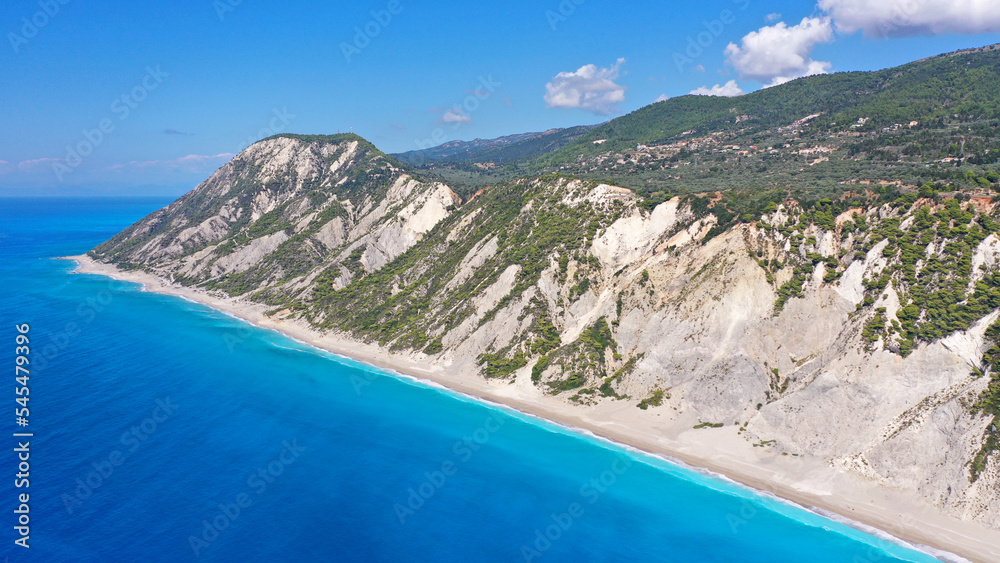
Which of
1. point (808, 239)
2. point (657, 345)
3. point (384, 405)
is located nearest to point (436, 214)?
point (384, 405)

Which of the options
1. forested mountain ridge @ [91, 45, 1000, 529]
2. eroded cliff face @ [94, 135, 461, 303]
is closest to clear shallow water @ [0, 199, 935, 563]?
forested mountain ridge @ [91, 45, 1000, 529]

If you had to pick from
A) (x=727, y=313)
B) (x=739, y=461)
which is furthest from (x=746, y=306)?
(x=739, y=461)

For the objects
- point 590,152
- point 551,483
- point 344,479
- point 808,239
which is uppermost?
point 590,152

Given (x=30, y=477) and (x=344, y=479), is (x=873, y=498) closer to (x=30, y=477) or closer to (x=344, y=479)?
(x=344, y=479)

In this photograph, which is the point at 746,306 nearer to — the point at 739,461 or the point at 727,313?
the point at 727,313

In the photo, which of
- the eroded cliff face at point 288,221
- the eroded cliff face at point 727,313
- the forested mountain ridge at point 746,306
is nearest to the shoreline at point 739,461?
the forested mountain ridge at point 746,306

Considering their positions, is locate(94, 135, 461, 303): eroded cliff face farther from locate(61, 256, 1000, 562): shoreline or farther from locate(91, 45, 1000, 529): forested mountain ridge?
locate(61, 256, 1000, 562): shoreline
